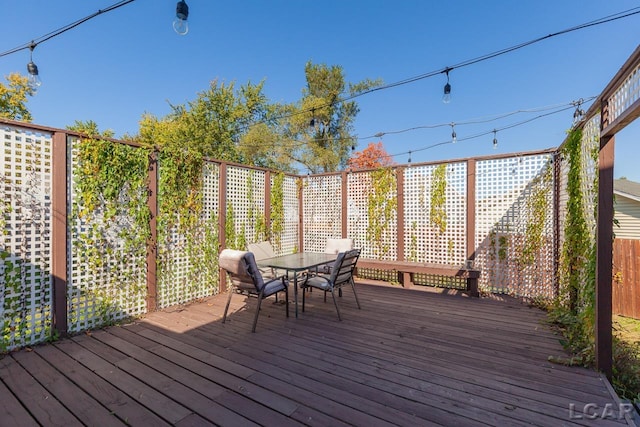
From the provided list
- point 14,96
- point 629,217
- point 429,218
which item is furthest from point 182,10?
point 14,96

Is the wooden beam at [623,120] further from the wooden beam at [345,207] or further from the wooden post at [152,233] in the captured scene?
the wooden post at [152,233]

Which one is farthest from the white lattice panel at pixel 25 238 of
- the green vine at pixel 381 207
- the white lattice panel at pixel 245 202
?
the green vine at pixel 381 207

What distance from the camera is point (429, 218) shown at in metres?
4.99

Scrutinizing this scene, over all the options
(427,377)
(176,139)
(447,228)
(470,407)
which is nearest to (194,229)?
(427,377)

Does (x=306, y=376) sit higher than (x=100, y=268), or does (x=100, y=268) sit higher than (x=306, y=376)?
(x=100, y=268)

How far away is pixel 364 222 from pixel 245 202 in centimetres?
236

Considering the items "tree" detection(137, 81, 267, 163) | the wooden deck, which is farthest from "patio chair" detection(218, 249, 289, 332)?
"tree" detection(137, 81, 267, 163)

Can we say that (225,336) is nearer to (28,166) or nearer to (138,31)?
(28,166)

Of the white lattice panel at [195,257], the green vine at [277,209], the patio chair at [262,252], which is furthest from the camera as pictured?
the green vine at [277,209]

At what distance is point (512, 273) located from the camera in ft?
14.3

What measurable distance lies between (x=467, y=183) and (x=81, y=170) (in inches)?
209

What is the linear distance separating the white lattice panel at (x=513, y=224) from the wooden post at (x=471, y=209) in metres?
0.06

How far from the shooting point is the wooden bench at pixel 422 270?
173 inches

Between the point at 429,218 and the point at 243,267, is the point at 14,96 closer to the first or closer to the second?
the point at 243,267
